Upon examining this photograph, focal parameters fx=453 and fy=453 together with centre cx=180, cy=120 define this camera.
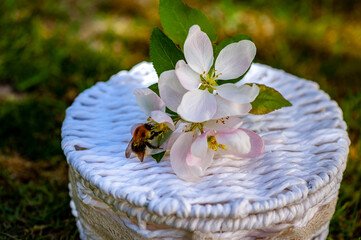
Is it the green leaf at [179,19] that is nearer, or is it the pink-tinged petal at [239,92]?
the pink-tinged petal at [239,92]

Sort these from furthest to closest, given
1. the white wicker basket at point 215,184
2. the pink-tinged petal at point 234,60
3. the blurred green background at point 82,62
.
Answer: the blurred green background at point 82,62 < the pink-tinged petal at point 234,60 < the white wicker basket at point 215,184

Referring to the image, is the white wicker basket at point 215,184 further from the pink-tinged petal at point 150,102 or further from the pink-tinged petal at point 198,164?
the pink-tinged petal at point 150,102

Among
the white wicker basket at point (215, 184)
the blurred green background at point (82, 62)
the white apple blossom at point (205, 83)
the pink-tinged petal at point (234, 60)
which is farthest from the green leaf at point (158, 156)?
the blurred green background at point (82, 62)

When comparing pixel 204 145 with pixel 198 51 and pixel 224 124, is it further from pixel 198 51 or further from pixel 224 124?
pixel 198 51

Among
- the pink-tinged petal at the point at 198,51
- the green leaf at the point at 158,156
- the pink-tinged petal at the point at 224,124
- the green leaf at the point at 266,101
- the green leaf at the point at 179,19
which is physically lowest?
the green leaf at the point at 158,156

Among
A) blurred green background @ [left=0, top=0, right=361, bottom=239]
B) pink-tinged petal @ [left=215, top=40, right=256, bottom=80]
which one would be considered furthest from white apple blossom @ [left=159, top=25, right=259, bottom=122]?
blurred green background @ [left=0, top=0, right=361, bottom=239]

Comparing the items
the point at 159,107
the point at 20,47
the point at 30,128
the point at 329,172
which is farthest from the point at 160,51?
the point at 20,47

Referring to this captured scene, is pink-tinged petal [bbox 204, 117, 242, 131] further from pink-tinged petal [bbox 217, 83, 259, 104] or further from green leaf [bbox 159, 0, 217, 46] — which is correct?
green leaf [bbox 159, 0, 217, 46]

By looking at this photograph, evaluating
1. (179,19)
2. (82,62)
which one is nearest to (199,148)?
(179,19)
